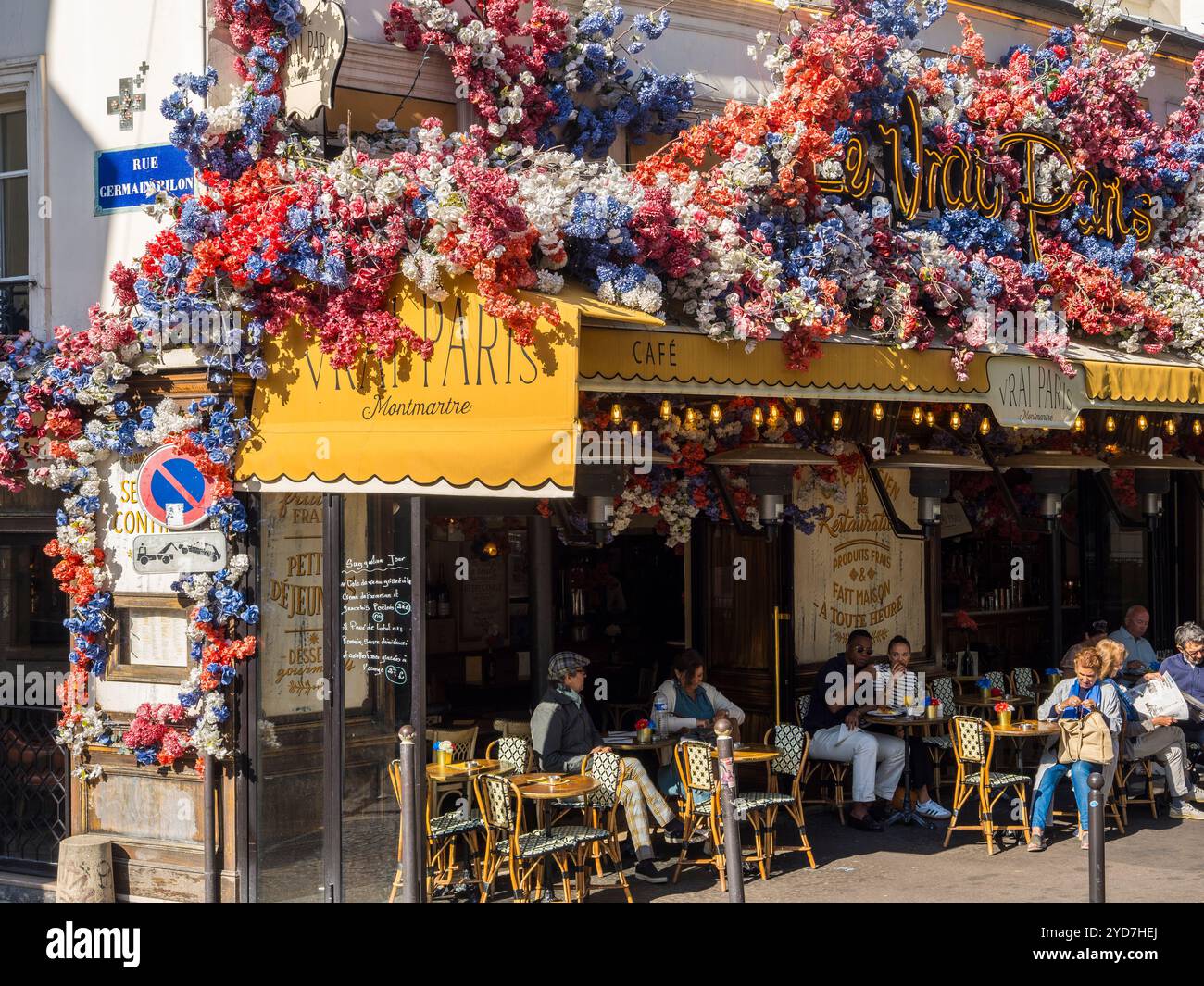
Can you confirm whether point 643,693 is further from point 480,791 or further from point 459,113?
point 459,113

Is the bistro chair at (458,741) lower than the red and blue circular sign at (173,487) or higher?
lower

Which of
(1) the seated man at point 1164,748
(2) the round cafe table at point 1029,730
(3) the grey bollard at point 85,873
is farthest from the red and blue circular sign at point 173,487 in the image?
(1) the seated man at point 1164,748

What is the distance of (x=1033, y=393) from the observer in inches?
450

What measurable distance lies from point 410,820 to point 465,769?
6.73ft

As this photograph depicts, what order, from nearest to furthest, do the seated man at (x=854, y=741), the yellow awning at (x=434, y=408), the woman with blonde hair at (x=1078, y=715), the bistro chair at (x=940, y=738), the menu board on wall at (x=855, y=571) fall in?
the yellow awning at (x=434, y=408), the woman with blonde hair at (x=1078, y=715), the seated man at (x=854, y=741), the bistro chair at (x=940, y=738), the menu board on wall at (x=855, y=571)

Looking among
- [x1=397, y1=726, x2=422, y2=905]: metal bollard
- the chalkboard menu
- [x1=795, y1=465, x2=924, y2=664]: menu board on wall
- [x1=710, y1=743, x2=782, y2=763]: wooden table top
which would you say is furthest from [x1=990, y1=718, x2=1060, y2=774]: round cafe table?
[x1=397, y1=726, x2=422, y2=905]: metal bollard

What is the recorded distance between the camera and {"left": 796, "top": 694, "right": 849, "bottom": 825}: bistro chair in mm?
12086

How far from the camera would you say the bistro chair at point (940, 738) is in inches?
488

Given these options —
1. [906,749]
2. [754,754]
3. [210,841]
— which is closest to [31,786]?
[210,841]

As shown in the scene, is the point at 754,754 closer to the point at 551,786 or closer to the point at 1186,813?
the point at 551,786

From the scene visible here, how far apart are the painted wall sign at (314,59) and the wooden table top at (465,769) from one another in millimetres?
4313

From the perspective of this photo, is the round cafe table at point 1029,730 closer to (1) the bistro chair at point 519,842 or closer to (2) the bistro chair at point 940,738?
(2) the bistro chair at point 940,738

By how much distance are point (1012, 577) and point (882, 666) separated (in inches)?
205

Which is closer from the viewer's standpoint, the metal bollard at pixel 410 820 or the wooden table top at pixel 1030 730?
the metal bollard at pixel 410 820
